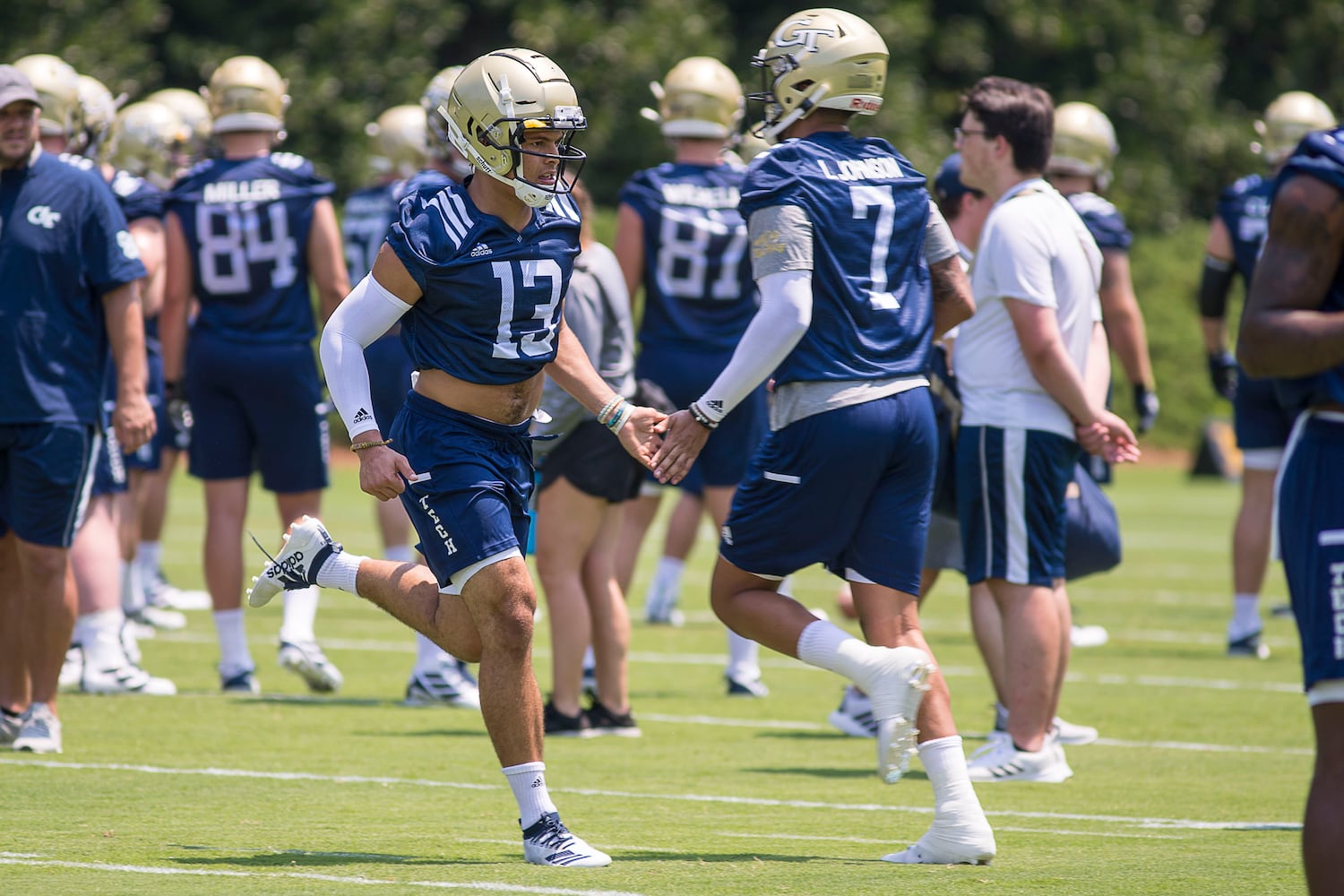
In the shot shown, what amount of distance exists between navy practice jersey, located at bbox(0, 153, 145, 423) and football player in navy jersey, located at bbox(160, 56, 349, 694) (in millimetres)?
1888

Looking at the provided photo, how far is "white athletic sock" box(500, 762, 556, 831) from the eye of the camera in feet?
17.5

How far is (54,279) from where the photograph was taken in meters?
7.18

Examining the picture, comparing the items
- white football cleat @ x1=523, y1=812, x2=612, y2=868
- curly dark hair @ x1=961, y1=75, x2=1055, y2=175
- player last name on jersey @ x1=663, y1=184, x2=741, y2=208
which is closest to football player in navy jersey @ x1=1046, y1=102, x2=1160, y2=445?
player last name on jersey @ x1=663, y1=184, x2=741, y2=208

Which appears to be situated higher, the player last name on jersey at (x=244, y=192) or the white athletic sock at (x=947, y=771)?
the player last name on jersey at (x=244, y=192)

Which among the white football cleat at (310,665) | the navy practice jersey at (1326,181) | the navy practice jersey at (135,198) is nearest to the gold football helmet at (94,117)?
the navy practice jersey at (135,198)

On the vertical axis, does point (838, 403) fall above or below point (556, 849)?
above

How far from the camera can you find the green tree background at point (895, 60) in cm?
3005

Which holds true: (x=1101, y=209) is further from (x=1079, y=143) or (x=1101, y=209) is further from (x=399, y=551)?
(x=399, y=551)

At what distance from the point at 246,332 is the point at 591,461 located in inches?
82.7

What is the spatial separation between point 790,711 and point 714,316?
6.55 ft

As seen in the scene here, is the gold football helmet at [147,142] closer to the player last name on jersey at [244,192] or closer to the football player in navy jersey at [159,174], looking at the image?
the football player in navy jersey at [159,174]

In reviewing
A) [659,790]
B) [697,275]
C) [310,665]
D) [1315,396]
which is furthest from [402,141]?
[1315,396]

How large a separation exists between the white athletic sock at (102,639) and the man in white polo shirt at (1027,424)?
3.90 metres

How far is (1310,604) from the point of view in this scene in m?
3.98
